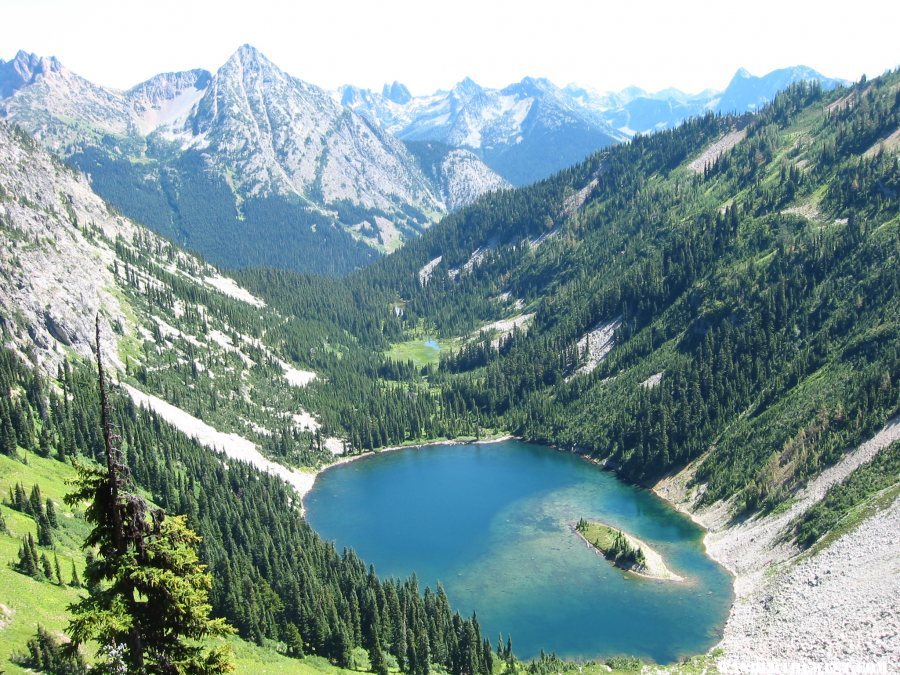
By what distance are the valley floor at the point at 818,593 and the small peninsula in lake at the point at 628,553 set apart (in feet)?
32.6

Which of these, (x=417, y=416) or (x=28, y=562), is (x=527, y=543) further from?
(x=28, y=562)

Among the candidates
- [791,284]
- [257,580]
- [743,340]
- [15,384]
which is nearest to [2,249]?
[15,384]

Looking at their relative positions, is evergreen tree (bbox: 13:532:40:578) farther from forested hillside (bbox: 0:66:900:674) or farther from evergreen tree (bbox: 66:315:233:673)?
evergreen tree (bbox: 66:315:233:673)

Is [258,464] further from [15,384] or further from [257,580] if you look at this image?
[257,580]

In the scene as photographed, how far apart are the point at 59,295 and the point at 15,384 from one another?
1957 inches

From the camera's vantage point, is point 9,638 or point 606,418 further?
point 606,418

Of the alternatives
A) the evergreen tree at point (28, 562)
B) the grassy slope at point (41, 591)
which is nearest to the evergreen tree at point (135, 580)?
the grassy slope at point (41, 591)

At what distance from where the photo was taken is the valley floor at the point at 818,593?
3145 inches

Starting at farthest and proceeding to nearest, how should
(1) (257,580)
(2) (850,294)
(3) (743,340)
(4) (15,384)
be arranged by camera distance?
(3) (743,340) → (2) (850,294) → (4) (15,384) → (1) (257,580)

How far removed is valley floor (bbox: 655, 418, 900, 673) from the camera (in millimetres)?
79875

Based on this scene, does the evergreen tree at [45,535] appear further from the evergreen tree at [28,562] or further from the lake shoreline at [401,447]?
the lake shoreline at [401,447]

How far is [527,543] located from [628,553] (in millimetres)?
18741


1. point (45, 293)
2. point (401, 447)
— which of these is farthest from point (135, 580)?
point (401, 447)

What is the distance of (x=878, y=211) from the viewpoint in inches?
6860
